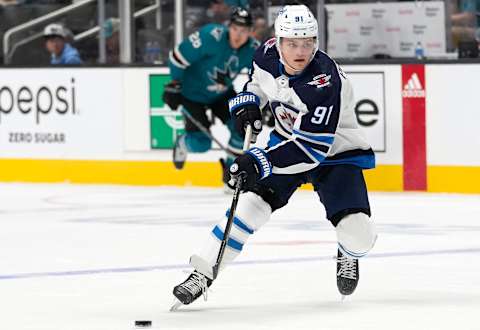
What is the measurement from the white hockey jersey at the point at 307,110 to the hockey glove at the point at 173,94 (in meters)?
5.12

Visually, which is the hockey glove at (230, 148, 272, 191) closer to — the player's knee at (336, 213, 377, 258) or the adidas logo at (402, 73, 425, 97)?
the player's knee at (336, 213, 377, 258)

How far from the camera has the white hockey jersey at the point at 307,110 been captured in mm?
5375

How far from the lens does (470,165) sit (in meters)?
10.1

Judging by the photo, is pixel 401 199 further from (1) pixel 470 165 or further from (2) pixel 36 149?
(2) pixel 36 149

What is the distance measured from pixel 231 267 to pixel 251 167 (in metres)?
1.43

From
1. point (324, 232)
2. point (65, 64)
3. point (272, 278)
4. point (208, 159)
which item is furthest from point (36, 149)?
point (272, 278)

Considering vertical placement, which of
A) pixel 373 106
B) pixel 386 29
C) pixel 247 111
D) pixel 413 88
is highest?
pixel 386 29

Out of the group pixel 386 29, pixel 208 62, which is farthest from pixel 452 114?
pixel 208 62

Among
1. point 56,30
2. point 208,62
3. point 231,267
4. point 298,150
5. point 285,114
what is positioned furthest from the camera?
point 56,30

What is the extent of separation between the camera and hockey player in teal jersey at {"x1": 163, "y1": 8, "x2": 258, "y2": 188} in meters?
10.5

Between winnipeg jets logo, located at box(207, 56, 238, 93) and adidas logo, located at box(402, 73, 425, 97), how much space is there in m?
1.17

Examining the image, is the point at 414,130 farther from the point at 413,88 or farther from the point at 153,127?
the point at 153,127

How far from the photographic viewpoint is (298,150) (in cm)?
540

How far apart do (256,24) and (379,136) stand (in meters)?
1.27
